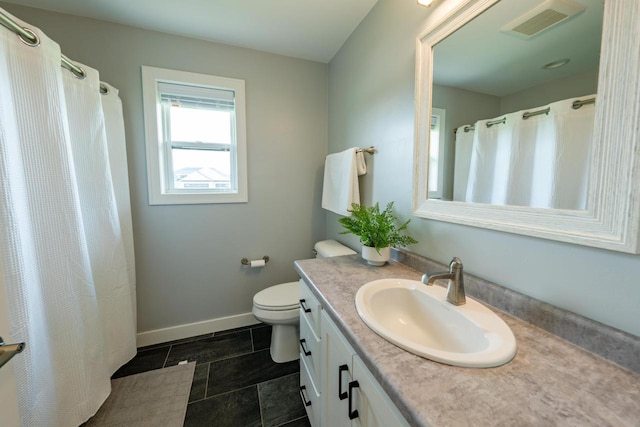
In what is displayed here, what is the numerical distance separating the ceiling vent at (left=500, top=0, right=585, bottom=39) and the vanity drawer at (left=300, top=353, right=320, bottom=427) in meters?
1.55

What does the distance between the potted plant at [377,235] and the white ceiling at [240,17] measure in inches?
51.1

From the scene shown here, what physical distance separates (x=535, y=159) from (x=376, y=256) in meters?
0.72

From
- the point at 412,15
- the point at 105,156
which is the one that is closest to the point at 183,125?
the point at 105,156

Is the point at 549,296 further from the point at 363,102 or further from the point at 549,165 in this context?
the point at 363,102

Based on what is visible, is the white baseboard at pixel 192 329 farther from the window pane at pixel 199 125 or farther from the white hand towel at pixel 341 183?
the window pane at pixel 199 125

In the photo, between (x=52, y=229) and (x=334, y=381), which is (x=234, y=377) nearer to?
(x=334, y=381)

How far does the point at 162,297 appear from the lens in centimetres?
186

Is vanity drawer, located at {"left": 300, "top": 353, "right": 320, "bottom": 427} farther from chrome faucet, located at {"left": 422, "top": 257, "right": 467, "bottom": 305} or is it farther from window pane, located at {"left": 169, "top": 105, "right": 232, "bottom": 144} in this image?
window pane, located at {"left": 169, "top": 105, "right": 232, "bottom": 144}

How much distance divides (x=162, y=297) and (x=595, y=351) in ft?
7.63

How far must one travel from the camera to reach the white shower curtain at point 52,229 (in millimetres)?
897

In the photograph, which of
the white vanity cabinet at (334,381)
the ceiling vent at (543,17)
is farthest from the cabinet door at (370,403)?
the ceiling vent at (543,17)

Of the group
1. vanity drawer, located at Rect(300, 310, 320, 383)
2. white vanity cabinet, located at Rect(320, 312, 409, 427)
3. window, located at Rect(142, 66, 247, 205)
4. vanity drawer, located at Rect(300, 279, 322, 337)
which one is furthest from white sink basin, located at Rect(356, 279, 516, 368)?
window, located at Rect(142, 66, 247, 205)

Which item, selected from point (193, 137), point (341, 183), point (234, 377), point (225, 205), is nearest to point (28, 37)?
point (193, 137)

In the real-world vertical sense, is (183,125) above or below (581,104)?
above
